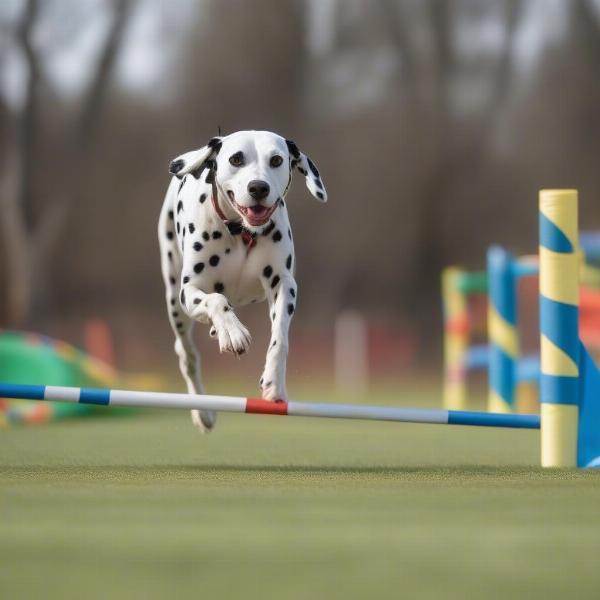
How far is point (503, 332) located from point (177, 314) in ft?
11.3

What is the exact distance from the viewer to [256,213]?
4.57 meters

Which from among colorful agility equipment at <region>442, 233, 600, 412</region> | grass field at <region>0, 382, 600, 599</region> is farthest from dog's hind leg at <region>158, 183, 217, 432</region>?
colorful agility equipment at <region>442, 233, 600, 412</region>

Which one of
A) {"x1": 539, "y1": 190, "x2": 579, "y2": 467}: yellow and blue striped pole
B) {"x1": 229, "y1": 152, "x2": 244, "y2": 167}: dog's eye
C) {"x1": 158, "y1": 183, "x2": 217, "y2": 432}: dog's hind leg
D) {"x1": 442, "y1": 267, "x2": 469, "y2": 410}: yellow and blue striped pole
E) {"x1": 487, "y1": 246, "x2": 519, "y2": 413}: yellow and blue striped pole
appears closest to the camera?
{"x1": 539, "y1": 190, "x2": 579, "y2": 467}: yellow and blue striped pole

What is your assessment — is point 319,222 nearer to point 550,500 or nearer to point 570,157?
point 570,157

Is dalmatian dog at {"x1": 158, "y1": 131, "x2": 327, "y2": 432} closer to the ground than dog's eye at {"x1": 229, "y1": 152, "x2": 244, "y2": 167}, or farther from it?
closer to the ground

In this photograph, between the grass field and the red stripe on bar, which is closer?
the grass field

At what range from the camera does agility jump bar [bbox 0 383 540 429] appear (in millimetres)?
4324

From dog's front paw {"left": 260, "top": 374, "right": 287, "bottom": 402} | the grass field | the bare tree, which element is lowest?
the grass field

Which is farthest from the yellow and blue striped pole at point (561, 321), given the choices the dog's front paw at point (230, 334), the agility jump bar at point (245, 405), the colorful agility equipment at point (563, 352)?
the dog's front paw at point (230, 334)

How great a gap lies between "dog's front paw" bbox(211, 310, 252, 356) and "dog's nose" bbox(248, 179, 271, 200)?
0.45m

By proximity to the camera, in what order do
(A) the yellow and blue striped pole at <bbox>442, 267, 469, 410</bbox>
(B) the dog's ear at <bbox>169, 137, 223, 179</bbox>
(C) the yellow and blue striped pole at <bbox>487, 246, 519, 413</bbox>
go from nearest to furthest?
(B) the dog's ear at <bbox>169, 137, 223, 179</bbox> → (C) the yellow and blue striped pole at <bbox>487, 246, 519, 413</bbox> → (A) the yellow and blue striped pole at <bbox>442, 267, 469, 410</bbox>

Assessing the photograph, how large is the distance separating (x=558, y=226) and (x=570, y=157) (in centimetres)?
1561

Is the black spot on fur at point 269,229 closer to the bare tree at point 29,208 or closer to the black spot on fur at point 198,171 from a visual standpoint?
the black spot on fur at point 198,171

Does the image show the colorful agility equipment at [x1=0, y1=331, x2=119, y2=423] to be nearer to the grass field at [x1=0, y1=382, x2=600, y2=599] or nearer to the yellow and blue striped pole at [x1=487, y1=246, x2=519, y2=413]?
the yellow and blue striped pole at [x1=487, y1=246, x2=519, y2=413]
